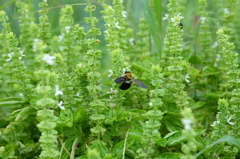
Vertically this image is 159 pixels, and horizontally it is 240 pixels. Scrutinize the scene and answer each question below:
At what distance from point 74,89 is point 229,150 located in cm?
115

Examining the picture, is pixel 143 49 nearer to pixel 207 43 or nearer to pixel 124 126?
pixel 207 43

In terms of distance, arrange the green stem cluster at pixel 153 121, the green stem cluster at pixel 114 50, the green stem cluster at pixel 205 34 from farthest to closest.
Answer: the green stem cluster at pixel 205 34 → the green stem cluster at pixel 114 50 → the green stem cluster at pixel 153 121

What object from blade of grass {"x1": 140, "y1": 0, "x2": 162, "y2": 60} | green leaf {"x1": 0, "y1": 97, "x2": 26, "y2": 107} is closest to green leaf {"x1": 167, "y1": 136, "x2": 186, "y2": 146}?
blade of grass {"x1": 140, "y1": 0, "x2": 162, "y2": 60}

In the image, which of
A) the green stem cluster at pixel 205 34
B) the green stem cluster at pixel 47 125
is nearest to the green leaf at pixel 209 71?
the green stem cluster at pixel 205 34

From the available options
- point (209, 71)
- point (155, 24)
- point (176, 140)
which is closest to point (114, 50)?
point (155, 24)

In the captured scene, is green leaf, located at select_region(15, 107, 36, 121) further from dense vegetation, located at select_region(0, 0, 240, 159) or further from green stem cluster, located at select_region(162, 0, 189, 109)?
green stem cluster, located at select_region(162, 0, 189, 109)

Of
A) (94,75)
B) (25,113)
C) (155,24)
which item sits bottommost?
(25,113)

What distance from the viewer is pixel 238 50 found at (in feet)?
13.2

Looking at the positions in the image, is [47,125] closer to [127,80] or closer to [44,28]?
[127,80]

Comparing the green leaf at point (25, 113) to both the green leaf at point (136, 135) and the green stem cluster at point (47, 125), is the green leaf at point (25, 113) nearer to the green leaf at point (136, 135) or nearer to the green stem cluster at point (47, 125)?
the green stem cluster at point (47, 125)

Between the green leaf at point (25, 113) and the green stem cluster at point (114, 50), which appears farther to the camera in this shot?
the green leaf at point (25, 113)

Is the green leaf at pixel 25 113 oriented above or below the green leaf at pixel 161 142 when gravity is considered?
above

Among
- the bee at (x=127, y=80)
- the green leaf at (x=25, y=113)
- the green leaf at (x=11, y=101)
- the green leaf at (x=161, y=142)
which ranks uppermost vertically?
the bee at (x=127, y=80)

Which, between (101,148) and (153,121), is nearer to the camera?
(153,121)
